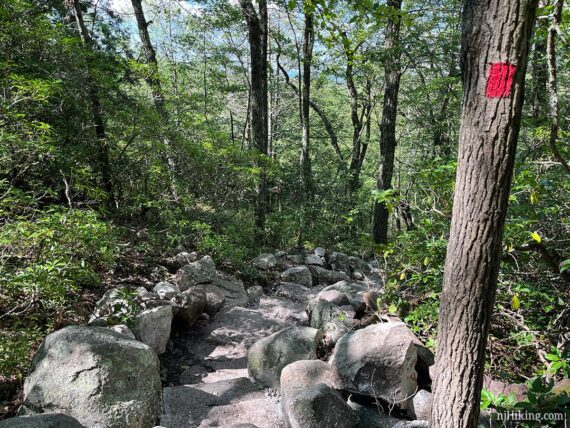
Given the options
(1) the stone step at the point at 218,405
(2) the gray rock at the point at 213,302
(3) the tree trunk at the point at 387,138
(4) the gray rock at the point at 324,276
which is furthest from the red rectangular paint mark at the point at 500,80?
(4) the gray rock at the point at 324,276

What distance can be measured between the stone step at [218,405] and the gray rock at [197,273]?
210 cm

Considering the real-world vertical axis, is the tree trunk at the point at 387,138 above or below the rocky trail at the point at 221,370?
above

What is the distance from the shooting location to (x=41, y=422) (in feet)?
7.61

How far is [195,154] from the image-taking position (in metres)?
7.07

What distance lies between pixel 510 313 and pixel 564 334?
A: 0.43m

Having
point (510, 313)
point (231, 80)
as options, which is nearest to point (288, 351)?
point (510, 313)

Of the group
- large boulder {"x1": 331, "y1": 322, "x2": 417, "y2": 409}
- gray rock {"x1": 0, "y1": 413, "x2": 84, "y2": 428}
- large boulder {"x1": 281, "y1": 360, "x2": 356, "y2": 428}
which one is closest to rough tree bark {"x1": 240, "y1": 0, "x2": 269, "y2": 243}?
large boulder {"x1": 331, "y1": 322, "x2": 417, "y2": 409}

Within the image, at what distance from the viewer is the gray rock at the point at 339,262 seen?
32.5 feet

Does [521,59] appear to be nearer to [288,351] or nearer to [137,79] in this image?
[288,351]

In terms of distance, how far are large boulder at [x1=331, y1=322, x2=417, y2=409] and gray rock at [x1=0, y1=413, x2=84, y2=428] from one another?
2148 mm

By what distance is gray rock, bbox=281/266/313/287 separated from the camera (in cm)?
773

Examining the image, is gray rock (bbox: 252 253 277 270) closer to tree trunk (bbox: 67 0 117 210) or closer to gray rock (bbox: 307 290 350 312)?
gray rock (bbox: 307 290 350 312)

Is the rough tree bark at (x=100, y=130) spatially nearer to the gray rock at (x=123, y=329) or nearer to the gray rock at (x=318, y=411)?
the gray rock at (x=123, y=329)

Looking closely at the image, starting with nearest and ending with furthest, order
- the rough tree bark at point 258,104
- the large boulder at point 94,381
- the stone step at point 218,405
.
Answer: the large boulder at point 94,381
the stone step at point 218,405
the rough tree bark at point 258,104
